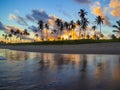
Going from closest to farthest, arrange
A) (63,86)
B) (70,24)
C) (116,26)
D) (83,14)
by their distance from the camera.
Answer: (63,86), (116,26), (83,14), (70,24)

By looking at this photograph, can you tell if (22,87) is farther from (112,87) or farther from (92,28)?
(92,28)

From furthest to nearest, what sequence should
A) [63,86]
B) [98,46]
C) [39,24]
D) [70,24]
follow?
[39,24] → [70,24] → [98,46] → [63,86]

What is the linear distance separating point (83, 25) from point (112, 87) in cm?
13776

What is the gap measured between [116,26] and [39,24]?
8450 centimetres

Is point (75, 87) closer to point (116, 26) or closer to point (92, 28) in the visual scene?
point (116, 26)

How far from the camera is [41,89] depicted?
11.0m

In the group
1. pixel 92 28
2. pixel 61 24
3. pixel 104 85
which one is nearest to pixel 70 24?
Result: pixel 61 24

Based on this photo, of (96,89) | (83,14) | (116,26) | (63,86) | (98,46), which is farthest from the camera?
(83,14)

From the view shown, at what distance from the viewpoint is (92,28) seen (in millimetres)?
187750

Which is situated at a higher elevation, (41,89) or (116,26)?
(116,26)

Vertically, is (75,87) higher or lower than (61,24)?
lower

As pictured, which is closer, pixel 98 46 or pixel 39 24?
pixel 98 46

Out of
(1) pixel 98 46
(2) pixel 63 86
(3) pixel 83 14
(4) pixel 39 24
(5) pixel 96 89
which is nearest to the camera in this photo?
(5) pixel 96 89

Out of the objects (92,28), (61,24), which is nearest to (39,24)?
(61,24)
